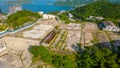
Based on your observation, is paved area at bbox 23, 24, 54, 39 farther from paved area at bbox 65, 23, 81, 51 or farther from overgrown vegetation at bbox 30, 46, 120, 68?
overgrown vegetation at bbox 30, 46, 120, 68

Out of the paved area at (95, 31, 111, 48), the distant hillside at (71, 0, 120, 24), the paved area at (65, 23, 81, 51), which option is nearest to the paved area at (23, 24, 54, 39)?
the paved area at (65, 23, 81, 51)

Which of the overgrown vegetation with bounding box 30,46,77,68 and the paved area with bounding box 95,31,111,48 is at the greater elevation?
the overgrown vegetation with bounding box 30,46,77,68

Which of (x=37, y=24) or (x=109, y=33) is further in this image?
(x=37, y=24)

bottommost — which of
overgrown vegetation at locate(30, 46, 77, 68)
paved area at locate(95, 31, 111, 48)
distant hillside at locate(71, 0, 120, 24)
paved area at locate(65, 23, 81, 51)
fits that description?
distant hillside at locate(71, 0, 120, 24)

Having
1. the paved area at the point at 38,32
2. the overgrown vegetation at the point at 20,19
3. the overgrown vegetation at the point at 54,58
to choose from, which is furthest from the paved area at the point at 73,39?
the overgrown vegetation at the point at 20,19

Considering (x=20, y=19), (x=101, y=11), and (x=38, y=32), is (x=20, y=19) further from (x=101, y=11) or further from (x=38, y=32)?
(x=101, y=11)

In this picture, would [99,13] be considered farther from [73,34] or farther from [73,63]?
[73,63]

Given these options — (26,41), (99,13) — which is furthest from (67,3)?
(26,41)

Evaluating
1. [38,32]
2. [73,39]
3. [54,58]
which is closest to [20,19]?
[38,32]
